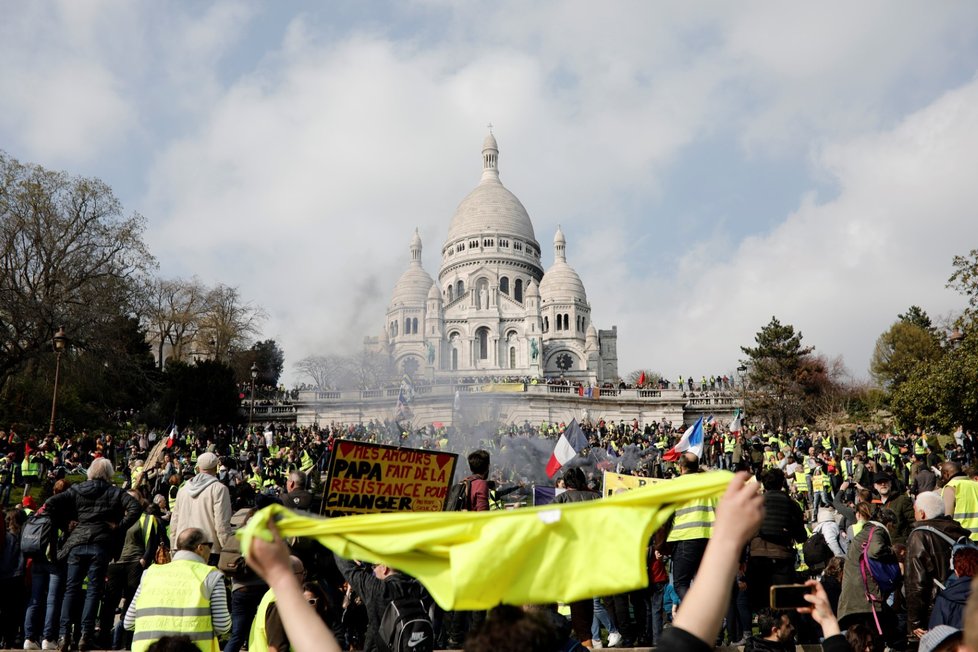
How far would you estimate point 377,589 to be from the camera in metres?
4.62

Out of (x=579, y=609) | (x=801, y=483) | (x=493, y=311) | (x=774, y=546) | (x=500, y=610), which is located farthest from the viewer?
(x=493, y=311)

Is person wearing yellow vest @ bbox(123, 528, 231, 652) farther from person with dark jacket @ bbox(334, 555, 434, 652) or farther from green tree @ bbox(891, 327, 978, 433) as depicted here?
green tree @ bbox(891, 327, 978, 433)

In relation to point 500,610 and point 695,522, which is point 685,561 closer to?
point 695,522

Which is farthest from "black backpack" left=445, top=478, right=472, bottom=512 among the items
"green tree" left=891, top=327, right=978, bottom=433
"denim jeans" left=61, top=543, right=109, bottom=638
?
"green tree" left=891, top=327, right=978, bottom=433

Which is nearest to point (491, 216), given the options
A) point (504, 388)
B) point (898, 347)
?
point (504, 388)

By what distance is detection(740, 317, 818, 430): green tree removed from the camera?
1662 inches

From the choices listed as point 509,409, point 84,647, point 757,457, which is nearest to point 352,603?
point 84,647

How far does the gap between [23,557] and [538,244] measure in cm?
8485

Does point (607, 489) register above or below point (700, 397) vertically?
below

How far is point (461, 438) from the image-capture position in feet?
102

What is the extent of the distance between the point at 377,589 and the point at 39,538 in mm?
3667

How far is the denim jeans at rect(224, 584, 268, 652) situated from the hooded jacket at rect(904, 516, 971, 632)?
14.6 ft

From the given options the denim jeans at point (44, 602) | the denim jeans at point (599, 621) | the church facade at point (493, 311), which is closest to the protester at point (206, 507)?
the denim jeans at point (44, 602)

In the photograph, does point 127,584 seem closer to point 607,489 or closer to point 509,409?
point 607,489
